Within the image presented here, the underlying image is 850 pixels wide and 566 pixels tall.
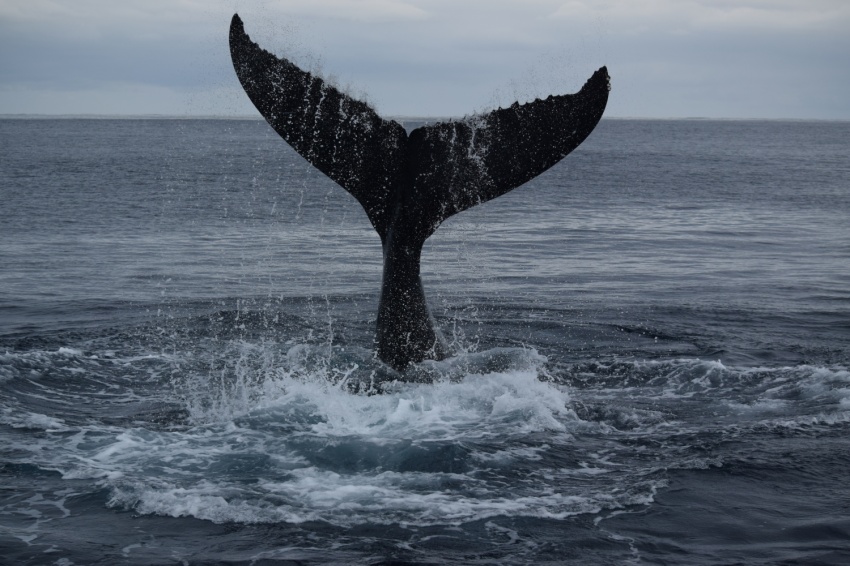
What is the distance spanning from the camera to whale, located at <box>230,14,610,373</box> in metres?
7.36

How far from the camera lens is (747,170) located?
53906 millimetres

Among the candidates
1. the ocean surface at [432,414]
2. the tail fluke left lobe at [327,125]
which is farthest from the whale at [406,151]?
the ocean surface at [432,414]

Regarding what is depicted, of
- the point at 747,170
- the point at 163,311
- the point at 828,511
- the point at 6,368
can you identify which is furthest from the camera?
the point at 747,170

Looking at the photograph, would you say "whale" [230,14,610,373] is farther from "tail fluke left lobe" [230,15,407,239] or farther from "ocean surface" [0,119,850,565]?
"ocean surface" [0,119,850,565]

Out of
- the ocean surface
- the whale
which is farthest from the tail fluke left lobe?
the ocean surface

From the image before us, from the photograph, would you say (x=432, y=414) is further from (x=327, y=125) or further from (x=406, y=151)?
(x=327, y=125)

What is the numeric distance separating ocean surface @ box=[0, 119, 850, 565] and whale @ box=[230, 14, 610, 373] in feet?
2.21

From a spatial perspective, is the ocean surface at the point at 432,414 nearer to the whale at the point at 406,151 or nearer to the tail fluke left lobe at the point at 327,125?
the whale at the point at 406,151

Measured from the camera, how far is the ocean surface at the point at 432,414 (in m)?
6.10

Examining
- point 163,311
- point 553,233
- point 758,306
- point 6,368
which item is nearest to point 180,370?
point 6,368

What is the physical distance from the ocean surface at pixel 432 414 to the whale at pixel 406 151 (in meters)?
0.67

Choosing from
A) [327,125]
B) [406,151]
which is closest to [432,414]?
[406,151]

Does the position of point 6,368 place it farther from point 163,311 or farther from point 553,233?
point 553,233

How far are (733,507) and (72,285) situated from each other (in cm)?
1141
